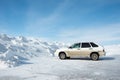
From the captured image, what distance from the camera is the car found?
57.8 ft

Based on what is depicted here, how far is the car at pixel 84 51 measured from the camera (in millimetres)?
17609

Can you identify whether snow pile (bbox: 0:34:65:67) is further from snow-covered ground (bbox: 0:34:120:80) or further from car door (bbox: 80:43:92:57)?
car door (bbox: 80:43:92:57)

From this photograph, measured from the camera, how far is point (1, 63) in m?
14.2

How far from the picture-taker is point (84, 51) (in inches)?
703

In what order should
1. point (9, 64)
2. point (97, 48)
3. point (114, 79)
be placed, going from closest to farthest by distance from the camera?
point (114, 79), point (9, 64), point (97, 48)

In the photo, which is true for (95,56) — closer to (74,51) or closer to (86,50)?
(86,50)

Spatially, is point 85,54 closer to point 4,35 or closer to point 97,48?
point 97,48

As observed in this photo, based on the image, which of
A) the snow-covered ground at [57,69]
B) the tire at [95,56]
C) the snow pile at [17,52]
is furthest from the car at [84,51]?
the snow pile at [17,52]

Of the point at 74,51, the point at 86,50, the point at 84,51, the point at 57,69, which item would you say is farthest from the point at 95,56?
the point at 57,69

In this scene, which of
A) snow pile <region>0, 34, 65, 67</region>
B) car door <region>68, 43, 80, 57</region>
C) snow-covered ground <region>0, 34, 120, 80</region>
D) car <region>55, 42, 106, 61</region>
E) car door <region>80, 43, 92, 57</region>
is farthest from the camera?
car door <region>68, 43, 80, 57</region>

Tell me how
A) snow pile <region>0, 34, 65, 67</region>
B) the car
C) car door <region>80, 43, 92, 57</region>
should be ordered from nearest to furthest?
snow pile <region>0, 34, 65, 67</region> → the car → car door <region>80, 43, 92, 57</region>

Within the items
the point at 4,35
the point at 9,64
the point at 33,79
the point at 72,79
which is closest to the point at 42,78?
the point at 33,79

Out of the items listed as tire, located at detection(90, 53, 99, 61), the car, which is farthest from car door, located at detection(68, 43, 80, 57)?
tire, located at detection(90, 53, 99, 61)

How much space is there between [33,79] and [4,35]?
36.0 meters
